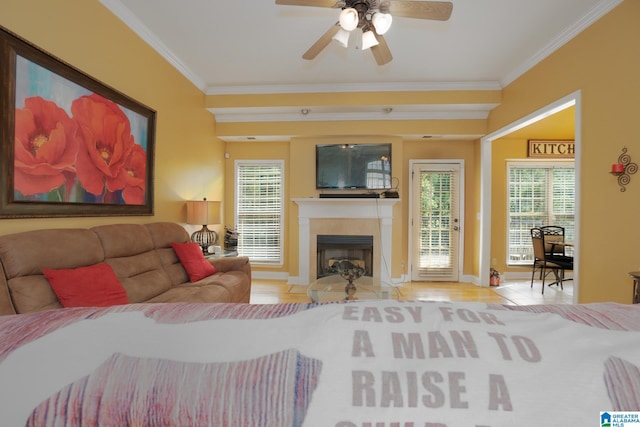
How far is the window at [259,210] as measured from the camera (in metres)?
4.80

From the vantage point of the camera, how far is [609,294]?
226cm

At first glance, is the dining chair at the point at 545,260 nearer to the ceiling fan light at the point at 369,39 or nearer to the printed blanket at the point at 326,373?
the ceiling fan light at the point at 369,39

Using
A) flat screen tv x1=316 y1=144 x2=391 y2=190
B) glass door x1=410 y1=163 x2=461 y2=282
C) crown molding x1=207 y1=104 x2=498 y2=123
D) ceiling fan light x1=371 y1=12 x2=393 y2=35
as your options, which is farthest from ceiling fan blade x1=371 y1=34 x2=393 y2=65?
glass door x1=410 y1=163 x2=461 y2=282

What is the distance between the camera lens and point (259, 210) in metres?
4.82

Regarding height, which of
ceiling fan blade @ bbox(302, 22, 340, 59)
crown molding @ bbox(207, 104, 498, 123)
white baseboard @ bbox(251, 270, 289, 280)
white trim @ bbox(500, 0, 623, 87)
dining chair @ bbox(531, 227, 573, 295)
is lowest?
white baseboard @ bbox(251, 270, 289, 280)

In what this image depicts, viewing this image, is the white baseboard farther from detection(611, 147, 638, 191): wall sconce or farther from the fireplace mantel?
detection(611, 147, 638, 191): wall sconce

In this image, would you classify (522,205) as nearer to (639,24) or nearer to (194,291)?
(639,24)

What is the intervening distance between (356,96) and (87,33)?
2.97 meters

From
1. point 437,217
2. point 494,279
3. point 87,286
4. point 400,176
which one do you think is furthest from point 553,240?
point 87,286

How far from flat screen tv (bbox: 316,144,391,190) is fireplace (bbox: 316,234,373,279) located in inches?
33.1


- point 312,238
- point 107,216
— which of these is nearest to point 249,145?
point 312,238

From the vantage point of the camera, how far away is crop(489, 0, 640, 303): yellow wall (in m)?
2.10

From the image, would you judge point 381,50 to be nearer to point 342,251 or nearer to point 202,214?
point 202,214

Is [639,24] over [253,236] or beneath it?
over
